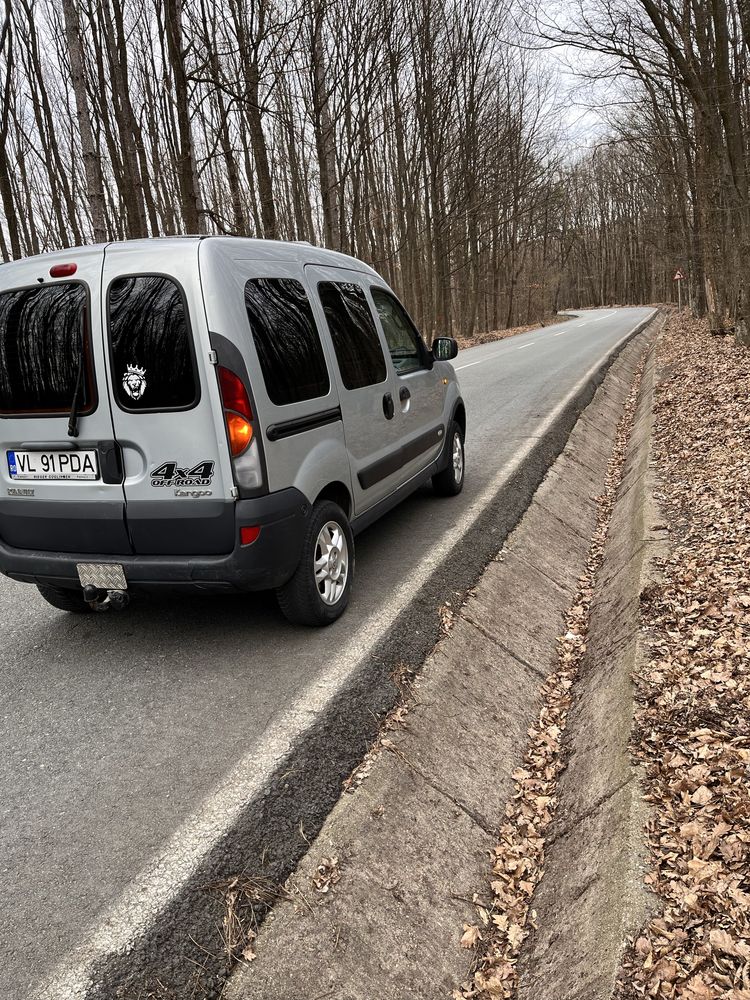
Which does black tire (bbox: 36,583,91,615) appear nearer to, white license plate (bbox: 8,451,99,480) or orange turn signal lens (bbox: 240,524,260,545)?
white license plate (bbox: 8,451,99,480)

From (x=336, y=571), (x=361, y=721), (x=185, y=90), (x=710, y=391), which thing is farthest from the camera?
(x=185, y=90)

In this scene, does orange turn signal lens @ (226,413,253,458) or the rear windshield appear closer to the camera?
orange turn signal lens @ (226,413,253,458)

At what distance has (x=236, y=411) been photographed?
3496 millimetres

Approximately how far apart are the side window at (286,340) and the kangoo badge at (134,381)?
0.61m

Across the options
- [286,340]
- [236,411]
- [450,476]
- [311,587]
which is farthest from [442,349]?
[236,411]

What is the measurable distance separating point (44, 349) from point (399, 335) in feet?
9.45

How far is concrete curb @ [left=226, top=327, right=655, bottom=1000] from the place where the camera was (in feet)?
7.71

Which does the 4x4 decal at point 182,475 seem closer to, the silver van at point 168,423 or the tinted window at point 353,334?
the silver van at point 168,423

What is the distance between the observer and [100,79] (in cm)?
1881

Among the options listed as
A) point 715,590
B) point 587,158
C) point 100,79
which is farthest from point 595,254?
point 715,590

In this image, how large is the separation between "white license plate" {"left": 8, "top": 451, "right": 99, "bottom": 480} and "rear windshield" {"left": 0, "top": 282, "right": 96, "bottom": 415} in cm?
23

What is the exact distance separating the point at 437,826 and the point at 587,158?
190 feet

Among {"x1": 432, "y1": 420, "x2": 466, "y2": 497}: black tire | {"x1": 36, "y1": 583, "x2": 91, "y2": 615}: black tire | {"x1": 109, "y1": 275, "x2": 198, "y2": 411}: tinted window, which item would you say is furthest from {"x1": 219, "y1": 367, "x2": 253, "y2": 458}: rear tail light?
{"x1": 432, "y1": 420, "x2": 466, "y2": 497}: black tire

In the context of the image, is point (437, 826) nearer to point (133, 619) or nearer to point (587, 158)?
point (133, 619)
